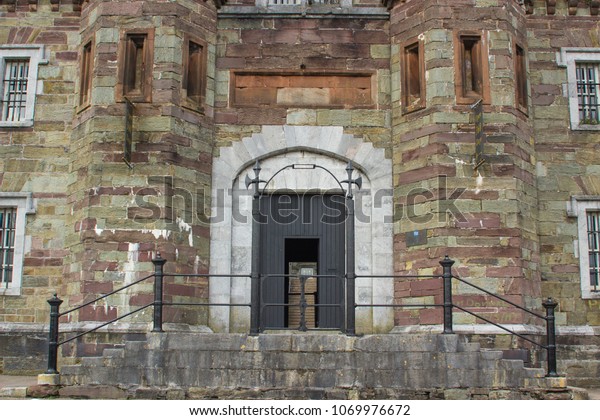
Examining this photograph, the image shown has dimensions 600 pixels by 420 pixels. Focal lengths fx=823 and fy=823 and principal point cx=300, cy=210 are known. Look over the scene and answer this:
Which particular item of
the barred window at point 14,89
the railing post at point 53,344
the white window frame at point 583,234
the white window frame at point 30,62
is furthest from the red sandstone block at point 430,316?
the barred window at point 14,89

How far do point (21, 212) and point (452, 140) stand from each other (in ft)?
24.3

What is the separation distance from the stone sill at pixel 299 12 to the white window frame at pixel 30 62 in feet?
11.1

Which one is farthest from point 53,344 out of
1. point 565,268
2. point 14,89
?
point 565,268

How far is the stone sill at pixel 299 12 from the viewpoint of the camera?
14.3 meters

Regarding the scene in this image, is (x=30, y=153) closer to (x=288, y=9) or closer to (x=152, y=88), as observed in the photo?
(x=152, y=88)

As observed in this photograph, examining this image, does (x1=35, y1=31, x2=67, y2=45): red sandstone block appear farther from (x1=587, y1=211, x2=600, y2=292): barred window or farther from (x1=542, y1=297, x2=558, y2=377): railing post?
(x1=587, y1=211, x2=600, y2=292): barred window

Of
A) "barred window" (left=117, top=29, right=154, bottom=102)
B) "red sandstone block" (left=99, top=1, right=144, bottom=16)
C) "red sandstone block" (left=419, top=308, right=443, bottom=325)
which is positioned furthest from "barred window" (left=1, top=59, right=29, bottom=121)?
"red sandstone block" (left=419, top=308, right=443, bottom=325)

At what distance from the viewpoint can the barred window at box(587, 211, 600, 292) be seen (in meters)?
14.1

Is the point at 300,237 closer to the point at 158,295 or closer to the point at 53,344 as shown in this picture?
the point at 158,295

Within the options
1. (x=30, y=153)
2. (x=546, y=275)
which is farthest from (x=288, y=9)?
(x=546, y=275)

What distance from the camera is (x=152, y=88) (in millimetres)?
13352

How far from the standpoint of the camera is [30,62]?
48.3 ft

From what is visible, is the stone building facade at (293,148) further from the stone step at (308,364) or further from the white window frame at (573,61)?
the stone step at (308,364)

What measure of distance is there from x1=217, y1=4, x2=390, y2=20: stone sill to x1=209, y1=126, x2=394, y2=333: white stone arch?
1.99 metres
